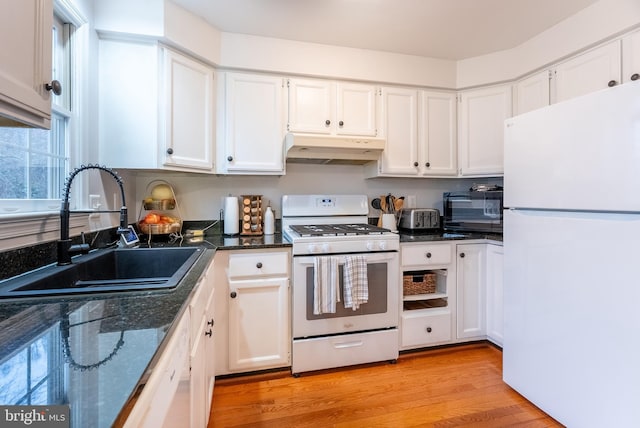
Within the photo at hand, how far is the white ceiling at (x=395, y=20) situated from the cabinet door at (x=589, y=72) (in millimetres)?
304

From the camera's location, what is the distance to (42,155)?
1336 millimetres

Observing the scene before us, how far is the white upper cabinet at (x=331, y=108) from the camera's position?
2266 millimetres

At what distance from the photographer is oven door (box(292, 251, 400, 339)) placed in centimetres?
191

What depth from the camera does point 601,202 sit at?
1.30 metres

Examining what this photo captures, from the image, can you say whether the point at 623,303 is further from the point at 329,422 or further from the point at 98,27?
the point at 98,27

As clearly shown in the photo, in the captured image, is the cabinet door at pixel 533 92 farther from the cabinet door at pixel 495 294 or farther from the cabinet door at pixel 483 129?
the cabinet door at pixel 495 294

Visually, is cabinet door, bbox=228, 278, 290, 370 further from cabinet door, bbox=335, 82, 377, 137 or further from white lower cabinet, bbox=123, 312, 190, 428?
cabinet door, bbox=335, 82, 377, 137

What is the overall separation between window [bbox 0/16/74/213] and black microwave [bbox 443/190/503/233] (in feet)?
8.95

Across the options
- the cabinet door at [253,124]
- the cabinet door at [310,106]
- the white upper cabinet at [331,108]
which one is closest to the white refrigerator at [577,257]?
the white upper cabinet at [331,108]

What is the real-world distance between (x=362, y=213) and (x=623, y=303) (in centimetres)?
165

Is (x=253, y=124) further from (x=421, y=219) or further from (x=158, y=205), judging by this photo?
(x=421, y=219)

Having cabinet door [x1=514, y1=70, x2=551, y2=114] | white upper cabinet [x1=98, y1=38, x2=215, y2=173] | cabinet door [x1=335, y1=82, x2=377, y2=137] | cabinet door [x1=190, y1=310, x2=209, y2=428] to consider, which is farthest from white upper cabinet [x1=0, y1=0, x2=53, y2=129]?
cabinet door [x1=514, y1=70, x2=551, y2=114]

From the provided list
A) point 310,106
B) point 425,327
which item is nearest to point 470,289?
point 425,327

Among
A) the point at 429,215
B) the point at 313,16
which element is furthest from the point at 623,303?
the point at 313,16
